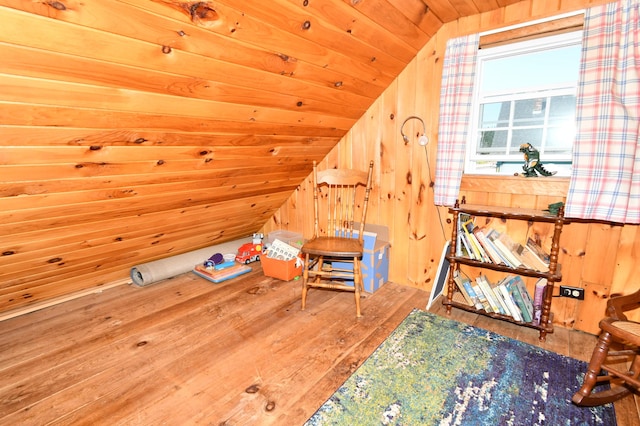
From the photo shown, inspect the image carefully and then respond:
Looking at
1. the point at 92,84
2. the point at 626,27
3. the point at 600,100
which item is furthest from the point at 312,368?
the point at 626,27

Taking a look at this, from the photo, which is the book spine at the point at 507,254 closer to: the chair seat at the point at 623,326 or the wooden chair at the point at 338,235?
the chair seat at the point at 623,326

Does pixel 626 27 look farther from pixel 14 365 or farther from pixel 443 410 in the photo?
pixel 14 365

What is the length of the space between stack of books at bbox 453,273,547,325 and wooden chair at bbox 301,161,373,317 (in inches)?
30.2

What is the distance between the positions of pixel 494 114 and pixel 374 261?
1.42 meters

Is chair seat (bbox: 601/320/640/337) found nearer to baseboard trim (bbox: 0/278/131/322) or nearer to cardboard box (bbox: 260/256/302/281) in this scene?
cardboard box (bbox: 260/256/302/281)

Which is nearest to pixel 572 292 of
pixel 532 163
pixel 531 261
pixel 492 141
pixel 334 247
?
pixel 531 261

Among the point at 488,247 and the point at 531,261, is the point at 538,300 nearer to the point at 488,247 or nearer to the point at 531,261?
the point at 531,261

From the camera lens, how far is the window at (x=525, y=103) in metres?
1.97

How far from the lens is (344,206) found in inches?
112

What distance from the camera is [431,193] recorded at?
241 cm

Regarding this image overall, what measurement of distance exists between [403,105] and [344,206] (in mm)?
985

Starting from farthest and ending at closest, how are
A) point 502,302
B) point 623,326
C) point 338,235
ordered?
point 338,235 < point 502,302 < point 623,326

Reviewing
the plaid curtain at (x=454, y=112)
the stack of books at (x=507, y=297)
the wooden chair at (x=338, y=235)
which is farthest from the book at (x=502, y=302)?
the wooden chair at (x=338, y=235)

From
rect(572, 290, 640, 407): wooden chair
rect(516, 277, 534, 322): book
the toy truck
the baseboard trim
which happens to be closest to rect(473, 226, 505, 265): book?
rect(516, 277, 534, 322): book
